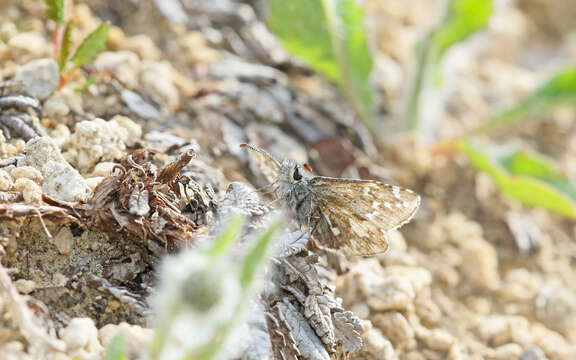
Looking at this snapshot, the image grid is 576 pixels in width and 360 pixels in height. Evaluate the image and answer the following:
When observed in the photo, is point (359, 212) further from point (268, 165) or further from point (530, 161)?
point (530, 161)

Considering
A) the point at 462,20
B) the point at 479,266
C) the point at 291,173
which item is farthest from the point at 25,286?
the point at 462,20

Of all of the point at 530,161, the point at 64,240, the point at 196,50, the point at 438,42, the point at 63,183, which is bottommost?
the point at 64,240

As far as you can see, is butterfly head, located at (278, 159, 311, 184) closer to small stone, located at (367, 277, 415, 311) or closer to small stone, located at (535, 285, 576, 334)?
small stone, located at (367, 277, 415, 311)

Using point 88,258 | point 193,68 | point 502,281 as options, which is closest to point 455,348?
point 502,281

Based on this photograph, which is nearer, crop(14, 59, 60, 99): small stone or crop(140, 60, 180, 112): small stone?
crop(14, 59, 60, 99): small stone

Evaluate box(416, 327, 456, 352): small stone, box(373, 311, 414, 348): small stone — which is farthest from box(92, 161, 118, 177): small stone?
box(416, 327, 456, 352): small stone

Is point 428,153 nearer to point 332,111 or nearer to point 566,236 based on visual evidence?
point 332,111

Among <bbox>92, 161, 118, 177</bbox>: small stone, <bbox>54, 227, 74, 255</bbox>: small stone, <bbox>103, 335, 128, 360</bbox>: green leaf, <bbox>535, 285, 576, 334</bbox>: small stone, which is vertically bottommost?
<bbox>103, 335, 128, 360</bbox>: green leaf
